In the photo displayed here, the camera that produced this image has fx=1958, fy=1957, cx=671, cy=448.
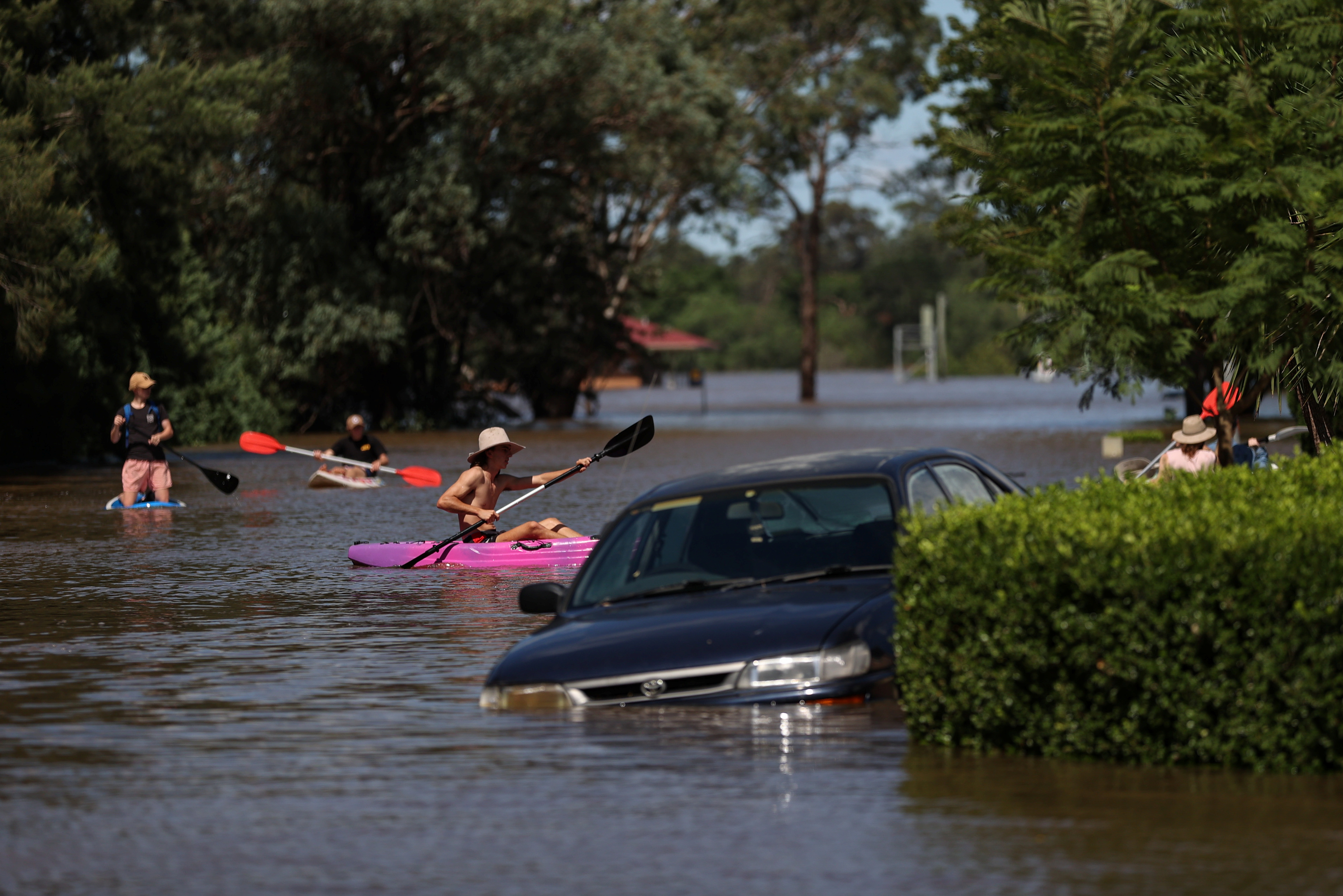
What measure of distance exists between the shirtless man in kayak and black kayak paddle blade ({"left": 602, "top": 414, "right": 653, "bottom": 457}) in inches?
37.3

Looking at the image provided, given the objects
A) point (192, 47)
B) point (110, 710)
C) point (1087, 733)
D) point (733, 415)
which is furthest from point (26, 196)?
point (733, 415)

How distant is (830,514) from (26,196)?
20.7 meters

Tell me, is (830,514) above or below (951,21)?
below

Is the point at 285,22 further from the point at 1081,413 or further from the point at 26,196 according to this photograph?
the point at 1081,413

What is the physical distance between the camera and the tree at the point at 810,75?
69375 mm

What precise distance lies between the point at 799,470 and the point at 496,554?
23.9 feet

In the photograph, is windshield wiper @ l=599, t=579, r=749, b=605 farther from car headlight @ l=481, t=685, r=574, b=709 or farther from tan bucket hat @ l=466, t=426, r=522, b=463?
tan bucket hat @ l=466, t=426, r=522, b=463

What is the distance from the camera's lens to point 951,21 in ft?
142

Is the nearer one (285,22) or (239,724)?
(239,724)

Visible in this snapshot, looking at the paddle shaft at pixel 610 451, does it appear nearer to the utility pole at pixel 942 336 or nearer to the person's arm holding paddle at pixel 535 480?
the person's arm holding paddle at pixel 535 480

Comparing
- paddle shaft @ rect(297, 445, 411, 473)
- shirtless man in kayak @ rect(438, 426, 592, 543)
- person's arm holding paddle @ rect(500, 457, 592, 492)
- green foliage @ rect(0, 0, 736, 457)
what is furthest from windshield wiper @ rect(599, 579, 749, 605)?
green foliage @ rect(0, 0, 736, 457)

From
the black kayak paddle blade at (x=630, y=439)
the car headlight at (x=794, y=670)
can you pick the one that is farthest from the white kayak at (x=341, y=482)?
the car headlight at (x=794, y=670)

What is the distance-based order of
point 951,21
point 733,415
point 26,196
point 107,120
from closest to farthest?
point 26,196, point 107,120, point 951,21, point 733,415

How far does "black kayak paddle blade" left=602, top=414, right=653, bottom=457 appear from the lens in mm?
15250
